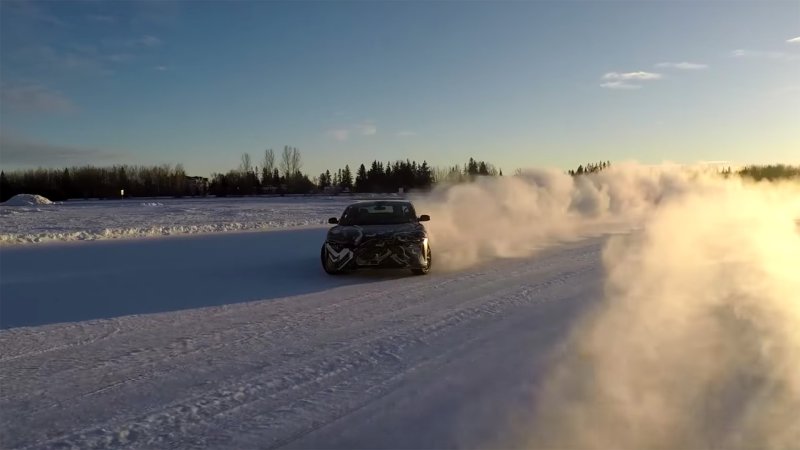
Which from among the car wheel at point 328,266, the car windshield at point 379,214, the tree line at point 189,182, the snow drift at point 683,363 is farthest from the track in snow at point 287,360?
the tree line at point 189,182

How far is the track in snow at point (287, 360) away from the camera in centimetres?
453

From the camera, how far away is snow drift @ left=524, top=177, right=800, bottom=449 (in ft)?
14.6

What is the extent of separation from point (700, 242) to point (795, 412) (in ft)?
40.1

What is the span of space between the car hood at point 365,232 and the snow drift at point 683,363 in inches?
154

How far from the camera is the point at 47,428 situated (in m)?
4.62

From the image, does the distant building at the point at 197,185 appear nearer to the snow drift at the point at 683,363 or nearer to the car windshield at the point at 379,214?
the car windshield at the point at 379,214

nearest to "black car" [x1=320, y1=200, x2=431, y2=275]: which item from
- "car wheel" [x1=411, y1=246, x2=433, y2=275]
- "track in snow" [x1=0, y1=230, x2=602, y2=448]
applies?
"car wheel" [x1=411, y1=246, x2=433, y2=275]

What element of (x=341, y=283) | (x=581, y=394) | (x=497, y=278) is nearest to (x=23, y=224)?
(x=341, y=283)

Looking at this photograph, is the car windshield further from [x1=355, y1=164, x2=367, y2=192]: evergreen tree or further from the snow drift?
[x1=355, y1=164, x2=367, y2=192]: evergreen tree

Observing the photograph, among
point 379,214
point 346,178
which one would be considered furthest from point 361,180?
point 379,214

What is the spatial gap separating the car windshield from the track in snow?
1.58 m

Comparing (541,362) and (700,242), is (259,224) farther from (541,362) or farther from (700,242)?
(541,362)

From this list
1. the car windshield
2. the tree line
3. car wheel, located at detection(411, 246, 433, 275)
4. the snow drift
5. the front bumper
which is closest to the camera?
the snow drift

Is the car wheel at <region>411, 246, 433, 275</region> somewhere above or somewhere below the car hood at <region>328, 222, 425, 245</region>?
below
